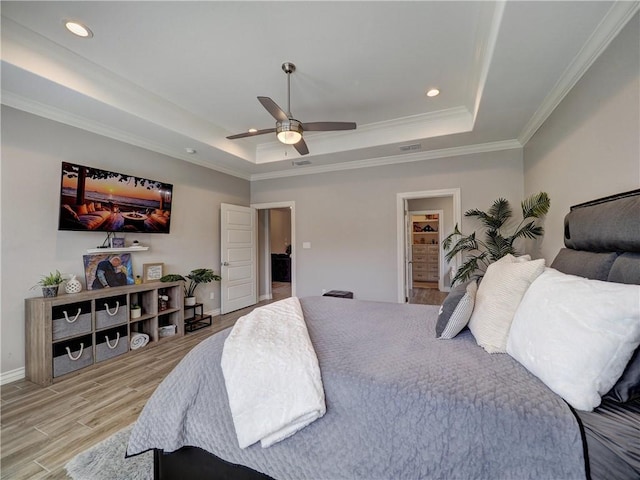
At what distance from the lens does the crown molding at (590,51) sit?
5.28ft

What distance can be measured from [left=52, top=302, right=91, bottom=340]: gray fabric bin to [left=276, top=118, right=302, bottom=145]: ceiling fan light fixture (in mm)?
2645

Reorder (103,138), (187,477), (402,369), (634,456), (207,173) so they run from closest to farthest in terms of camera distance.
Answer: (634,456), (402,369), (187,477), (103,138), (207,173)

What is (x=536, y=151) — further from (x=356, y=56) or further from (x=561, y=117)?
(x=356, y=56)

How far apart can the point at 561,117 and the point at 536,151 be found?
0.79 m

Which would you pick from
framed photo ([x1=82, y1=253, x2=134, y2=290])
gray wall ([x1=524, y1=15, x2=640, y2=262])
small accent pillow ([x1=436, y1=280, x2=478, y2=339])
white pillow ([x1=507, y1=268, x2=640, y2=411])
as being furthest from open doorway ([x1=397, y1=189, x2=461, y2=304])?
framed photo ([x1=82, y1=253, x2=134, y2=290])

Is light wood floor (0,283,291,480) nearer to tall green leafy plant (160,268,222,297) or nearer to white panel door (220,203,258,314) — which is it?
tall green leafy plant (160,268,222,297)

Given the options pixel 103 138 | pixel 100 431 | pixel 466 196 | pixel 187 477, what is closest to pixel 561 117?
pixel 466 196

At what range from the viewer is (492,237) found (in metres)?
3.67

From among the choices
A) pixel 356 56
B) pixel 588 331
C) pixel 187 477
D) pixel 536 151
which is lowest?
pixel 187 477

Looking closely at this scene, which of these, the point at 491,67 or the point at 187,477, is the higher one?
the point at 491,67

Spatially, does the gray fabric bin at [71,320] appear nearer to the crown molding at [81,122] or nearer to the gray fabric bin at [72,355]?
the gray fabric bin at [72,355]

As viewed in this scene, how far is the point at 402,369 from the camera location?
3.85 ft

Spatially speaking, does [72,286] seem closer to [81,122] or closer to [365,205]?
[81,122]

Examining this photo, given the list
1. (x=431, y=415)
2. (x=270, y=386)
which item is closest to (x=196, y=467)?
(x=270, y=386)
